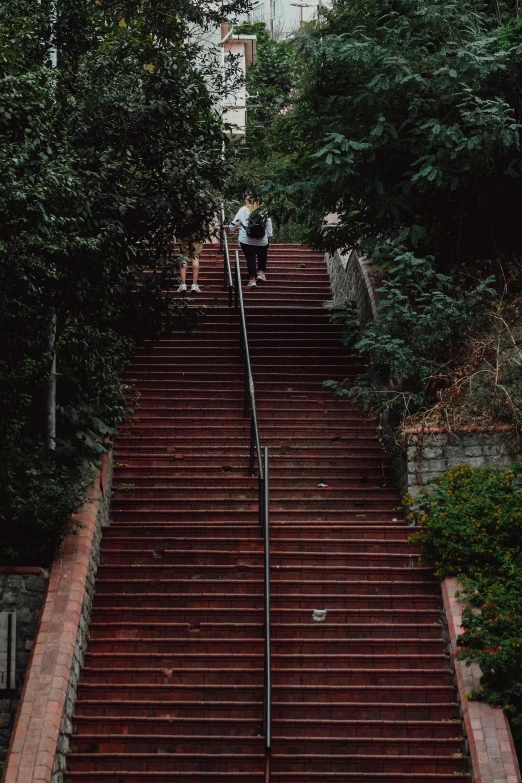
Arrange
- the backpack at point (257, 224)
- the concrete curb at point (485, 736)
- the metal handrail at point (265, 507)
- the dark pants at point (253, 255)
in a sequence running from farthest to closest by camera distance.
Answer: the dark pants at point (253, 255) < the backpack at point (257, 224) < the concrete curb at point (485, 736) < the metal handrail at point (265, 507)

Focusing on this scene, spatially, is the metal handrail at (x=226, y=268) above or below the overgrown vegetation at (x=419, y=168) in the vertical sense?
above

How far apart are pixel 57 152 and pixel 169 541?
4.25 meters

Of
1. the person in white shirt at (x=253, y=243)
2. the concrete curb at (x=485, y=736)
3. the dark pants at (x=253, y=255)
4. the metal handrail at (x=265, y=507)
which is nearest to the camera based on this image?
the metal handrail at (x=265, y=507)

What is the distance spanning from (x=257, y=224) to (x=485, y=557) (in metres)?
7.34

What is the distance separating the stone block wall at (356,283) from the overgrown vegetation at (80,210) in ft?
11.5

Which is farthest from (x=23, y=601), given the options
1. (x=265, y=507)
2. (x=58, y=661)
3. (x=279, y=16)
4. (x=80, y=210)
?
(x=279, y=16)

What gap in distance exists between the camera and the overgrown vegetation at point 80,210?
9805 mm

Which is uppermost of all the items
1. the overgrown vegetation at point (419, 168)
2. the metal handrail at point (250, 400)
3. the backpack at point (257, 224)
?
the backpack at point (257, 224)

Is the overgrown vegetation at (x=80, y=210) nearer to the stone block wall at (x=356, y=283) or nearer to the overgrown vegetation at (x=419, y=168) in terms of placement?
the overgrown vegetation at (x=419, y=168)

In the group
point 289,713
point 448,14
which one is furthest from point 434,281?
point 289,713

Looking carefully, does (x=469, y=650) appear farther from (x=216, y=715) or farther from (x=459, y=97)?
(x=459, y=97)

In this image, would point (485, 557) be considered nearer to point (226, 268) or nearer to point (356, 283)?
point (356, 283)

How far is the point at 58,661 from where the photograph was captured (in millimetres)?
9336

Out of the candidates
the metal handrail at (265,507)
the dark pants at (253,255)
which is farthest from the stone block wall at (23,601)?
the dark pants at (253,255)
